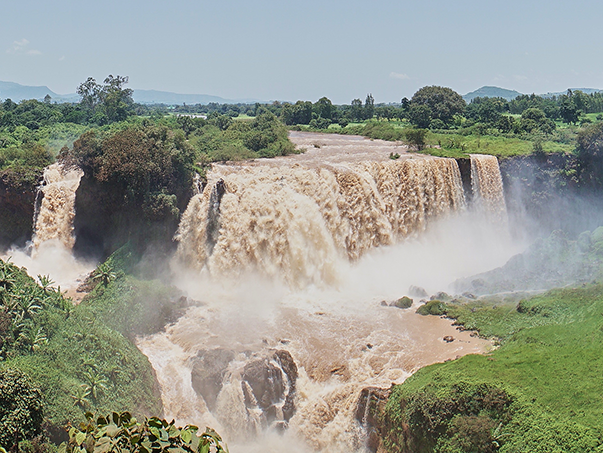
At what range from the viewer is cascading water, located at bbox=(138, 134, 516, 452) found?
1517 centimetres

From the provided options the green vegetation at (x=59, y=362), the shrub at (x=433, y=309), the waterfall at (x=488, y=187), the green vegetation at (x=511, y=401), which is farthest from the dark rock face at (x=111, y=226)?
the waterfall at (x=488, y=187)

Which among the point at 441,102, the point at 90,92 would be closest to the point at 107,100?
the point at 90,92

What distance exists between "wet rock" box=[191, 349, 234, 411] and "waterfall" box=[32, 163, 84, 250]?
12.0 meters

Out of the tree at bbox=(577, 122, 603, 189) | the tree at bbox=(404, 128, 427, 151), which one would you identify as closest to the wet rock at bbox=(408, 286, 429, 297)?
the tree at bbox=(404, 128, 427, 151)

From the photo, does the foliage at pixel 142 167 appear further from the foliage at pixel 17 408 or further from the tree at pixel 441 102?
the tree at pixel 441 102

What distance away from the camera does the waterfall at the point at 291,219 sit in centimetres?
2336

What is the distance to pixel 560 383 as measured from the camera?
502 inches

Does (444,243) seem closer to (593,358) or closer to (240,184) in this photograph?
(240,184)

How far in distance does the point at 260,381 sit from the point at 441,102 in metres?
48.0

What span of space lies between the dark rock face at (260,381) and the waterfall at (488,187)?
→ 774 inches

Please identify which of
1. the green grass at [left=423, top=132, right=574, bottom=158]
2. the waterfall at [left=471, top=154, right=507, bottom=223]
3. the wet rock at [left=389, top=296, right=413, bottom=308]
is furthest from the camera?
the green grass at [left=423, top=132, right=574, bottom=158]

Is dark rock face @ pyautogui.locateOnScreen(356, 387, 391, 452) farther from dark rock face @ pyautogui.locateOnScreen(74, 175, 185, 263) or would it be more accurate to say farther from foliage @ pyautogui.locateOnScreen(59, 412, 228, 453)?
dark rock face @ pyautogui.locateOnScreen(74, 175, 185, 263)

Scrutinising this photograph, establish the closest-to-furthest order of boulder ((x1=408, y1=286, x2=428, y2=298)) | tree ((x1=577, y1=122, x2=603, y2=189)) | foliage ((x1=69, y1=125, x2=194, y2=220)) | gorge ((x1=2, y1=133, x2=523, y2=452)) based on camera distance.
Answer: gorge ((x1=2, y1=133, x2=523, y2=452)), boulder ((x1=408, y1=286, x2=428, y2=298)), foliage ((x1=69, y1=125, x2=194, y2=220)), tree ((x1=577, y1=122, x2=603, y2=189))

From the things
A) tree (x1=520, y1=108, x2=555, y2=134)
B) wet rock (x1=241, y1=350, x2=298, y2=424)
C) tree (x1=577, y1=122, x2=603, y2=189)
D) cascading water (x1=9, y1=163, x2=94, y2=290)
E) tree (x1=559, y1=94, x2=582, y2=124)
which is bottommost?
wet rock (x1=241, y1=350, x2=298, y2=424)
